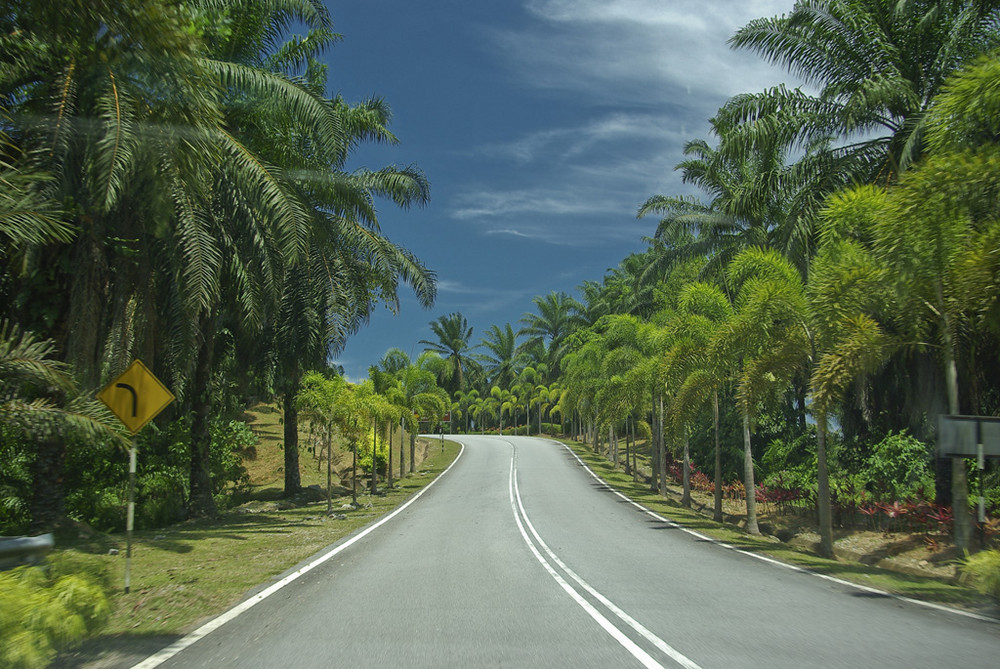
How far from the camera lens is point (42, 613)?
Answer: 20.4ft

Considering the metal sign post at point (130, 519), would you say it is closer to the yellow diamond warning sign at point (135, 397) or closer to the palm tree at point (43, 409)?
the yellow diamond warning sign at point (135, 397)

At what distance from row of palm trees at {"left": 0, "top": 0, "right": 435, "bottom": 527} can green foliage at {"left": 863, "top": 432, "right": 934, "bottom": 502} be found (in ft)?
49.0

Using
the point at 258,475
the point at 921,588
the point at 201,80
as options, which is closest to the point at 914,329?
the point at 921,588

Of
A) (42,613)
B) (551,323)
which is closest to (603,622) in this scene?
(42,613)

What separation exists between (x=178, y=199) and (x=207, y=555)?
276 inches

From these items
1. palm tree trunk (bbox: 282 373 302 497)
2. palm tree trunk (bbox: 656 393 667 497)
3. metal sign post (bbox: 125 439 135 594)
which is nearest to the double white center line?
metal sign post (bbox: 125 439 135 594)

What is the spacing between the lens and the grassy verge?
8828 mm

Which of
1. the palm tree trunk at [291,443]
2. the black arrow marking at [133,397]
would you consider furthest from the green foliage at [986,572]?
the palm tree trunk at [291,443]

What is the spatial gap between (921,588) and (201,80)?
39.9 feet

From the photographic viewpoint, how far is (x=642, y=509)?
26562 millimetres

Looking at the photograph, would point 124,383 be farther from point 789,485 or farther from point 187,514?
point 789,485

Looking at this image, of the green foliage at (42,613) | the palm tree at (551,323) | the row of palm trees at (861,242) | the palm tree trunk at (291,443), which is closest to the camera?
the green foliage at (42,613)

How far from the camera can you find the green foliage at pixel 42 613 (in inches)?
226

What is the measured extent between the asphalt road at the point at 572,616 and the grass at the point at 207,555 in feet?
2.60
